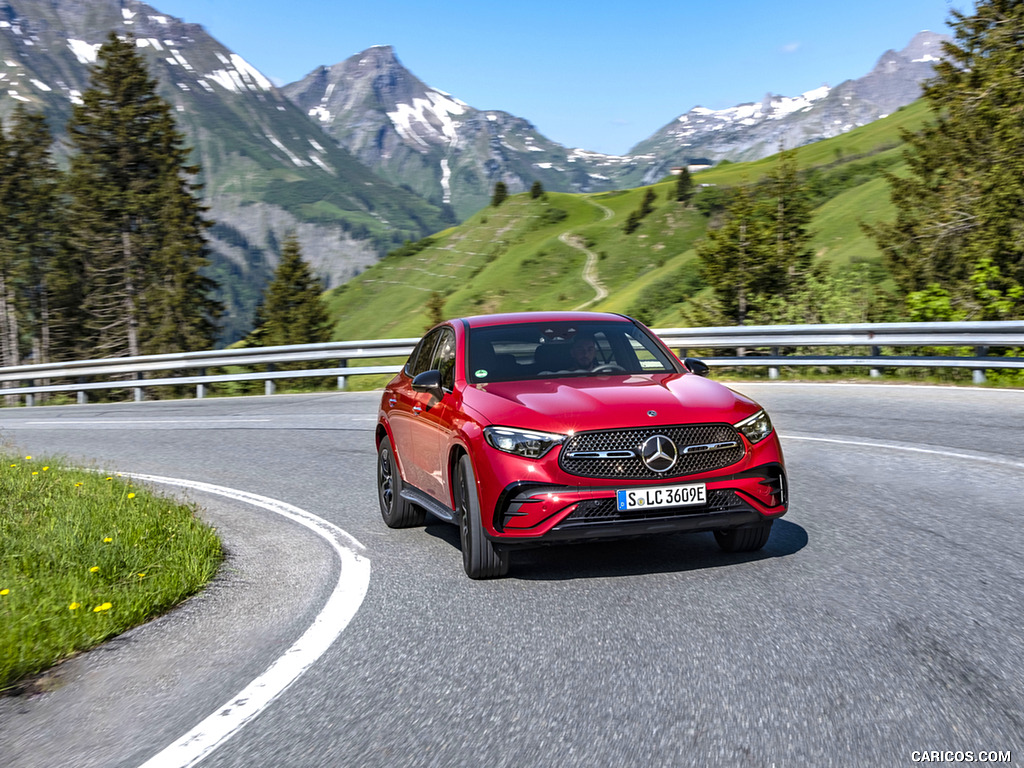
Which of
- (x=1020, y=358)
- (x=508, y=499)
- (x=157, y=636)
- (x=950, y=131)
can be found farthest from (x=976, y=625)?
(x=950, y=131)

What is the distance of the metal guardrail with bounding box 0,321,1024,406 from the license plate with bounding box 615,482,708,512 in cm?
1108

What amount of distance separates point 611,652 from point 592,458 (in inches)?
51.8

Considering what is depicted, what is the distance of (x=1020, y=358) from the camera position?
14.9 metres

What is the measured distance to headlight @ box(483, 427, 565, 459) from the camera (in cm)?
555

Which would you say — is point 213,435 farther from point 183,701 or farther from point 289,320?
point 289,320

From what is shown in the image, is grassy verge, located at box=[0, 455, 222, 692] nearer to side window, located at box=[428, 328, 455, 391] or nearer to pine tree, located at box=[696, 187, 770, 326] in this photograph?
side window, located at box=[428, 328, 455, 391]

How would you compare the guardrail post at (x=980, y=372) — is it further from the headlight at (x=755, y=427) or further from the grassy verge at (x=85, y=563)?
the grassy verge at (x=85, y=563)

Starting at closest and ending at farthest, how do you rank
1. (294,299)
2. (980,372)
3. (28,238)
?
(980,372)
(28,238)
(294,299)

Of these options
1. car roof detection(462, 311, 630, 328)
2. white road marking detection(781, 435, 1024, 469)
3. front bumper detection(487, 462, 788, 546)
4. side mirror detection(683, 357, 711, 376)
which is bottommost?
white road marking detection(781, 435, 1024, 469)

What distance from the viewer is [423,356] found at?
8.19 m

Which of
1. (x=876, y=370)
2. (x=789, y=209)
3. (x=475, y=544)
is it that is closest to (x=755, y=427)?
(x=475, y=544)

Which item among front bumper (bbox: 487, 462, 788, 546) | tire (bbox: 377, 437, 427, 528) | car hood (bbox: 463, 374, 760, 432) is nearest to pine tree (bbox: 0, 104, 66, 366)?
tire (bbox: 377, 437, 427, 528)

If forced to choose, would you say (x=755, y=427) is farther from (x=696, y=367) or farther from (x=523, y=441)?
(x=523, y=441)

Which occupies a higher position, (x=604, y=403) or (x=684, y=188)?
(x=684, y=188)
